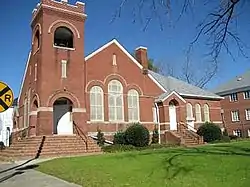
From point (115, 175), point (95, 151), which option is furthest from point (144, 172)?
point (95, 151)

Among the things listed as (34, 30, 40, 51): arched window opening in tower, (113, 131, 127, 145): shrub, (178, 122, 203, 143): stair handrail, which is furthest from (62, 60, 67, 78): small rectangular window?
(178, 122, 203, 143): stair handrail

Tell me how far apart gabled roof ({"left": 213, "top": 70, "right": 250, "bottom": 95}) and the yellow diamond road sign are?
45.5 meters

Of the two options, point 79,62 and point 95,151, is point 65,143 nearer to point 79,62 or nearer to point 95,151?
point 95,151

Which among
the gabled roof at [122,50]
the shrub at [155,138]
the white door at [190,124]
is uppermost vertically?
the gabled roof at [122,50]

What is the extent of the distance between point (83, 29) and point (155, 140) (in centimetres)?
1175

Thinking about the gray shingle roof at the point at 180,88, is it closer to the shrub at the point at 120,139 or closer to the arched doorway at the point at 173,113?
the arched doorway at the point at 173,113

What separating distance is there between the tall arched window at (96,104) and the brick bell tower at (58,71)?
139cm

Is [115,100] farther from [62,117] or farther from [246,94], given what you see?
[246,94]

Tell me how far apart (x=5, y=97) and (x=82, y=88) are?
57.0 feet

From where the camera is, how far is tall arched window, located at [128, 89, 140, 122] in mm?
29667

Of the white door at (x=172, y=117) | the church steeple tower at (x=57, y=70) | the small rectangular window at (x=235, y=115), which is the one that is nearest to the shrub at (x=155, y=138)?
the white door at (x=172, y=117)

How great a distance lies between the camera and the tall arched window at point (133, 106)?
2967cm

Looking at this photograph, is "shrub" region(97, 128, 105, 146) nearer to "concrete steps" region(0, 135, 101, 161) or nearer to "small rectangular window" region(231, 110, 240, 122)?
"concrete steps" region(0, 135, 101, 161)

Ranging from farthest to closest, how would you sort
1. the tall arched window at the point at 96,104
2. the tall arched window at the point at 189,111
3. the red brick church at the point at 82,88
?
1. the tall arched window at the point at 189,111
2. the tall arched window at the point at 96,104
3. the red brick church at the point at 82,88
